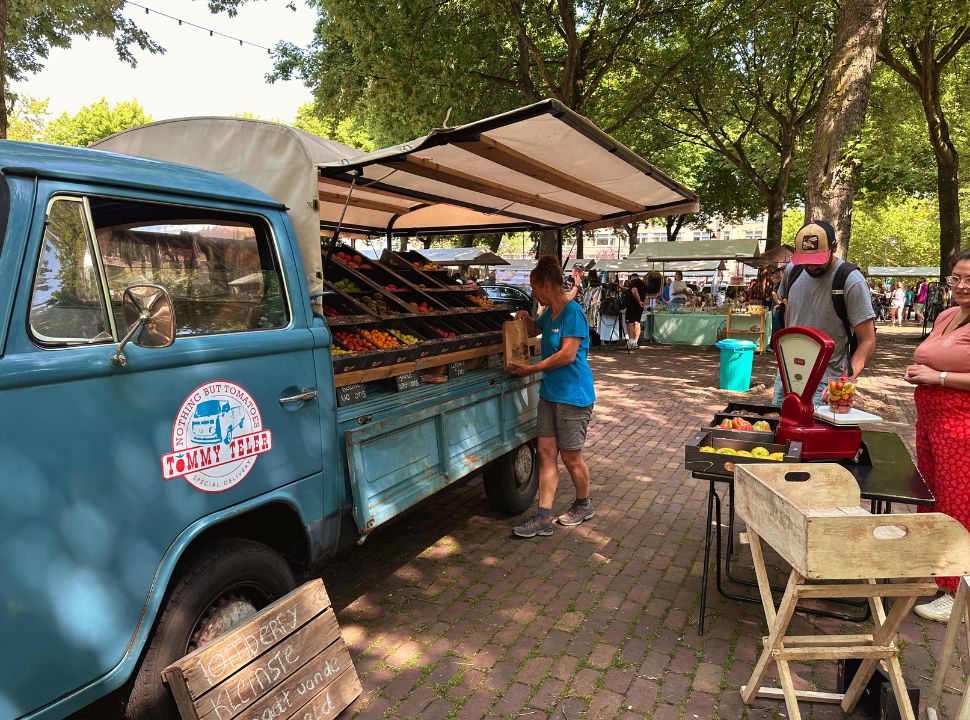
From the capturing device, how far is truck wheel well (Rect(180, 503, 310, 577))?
2.63m

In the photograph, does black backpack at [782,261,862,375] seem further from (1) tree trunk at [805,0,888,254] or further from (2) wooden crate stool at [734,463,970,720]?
(1) tree trunk at [805,0,888,254]

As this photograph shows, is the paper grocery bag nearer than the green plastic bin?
Yes

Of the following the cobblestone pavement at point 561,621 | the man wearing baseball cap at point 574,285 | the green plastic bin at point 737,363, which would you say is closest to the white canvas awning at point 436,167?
the man wearing baseball cap at point 574,285

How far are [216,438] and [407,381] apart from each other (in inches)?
62.2

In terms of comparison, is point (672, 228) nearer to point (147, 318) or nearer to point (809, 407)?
point (809, 407)

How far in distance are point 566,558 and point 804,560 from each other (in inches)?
89.8

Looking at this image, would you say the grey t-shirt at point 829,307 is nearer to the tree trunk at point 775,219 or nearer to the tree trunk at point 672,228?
the tree trunk at point 775,219

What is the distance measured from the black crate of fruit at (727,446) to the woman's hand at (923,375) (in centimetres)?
76

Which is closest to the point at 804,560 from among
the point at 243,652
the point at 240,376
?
the point at 243,652

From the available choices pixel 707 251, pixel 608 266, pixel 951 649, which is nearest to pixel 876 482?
pixel 951 649

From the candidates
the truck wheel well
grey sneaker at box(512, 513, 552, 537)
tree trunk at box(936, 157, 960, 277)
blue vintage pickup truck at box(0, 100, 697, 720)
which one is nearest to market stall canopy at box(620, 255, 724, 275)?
tree trunk at box(936, 157, 960, 277)

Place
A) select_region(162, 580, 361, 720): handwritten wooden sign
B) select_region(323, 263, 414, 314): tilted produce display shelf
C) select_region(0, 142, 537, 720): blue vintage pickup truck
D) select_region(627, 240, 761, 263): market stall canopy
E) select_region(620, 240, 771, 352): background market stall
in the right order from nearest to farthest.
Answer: select_region(0, 142, 537, 720): blue vintage pickup truck < select_region(162, 580, 361, 720): handwritten wooden sign < select_region(323, 263, 414, 314): tilted produce display shelf < select_region(620, 240, 771, 352): background market stall < select_region(627, 240, 761, 263): market stall canopy

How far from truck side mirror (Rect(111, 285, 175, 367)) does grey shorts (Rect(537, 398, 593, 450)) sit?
297 cm

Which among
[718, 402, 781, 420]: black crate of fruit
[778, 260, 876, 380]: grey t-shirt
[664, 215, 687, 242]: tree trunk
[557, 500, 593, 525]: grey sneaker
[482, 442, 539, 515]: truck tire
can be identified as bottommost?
[557, 500, 593, 525]: grey sneaker
